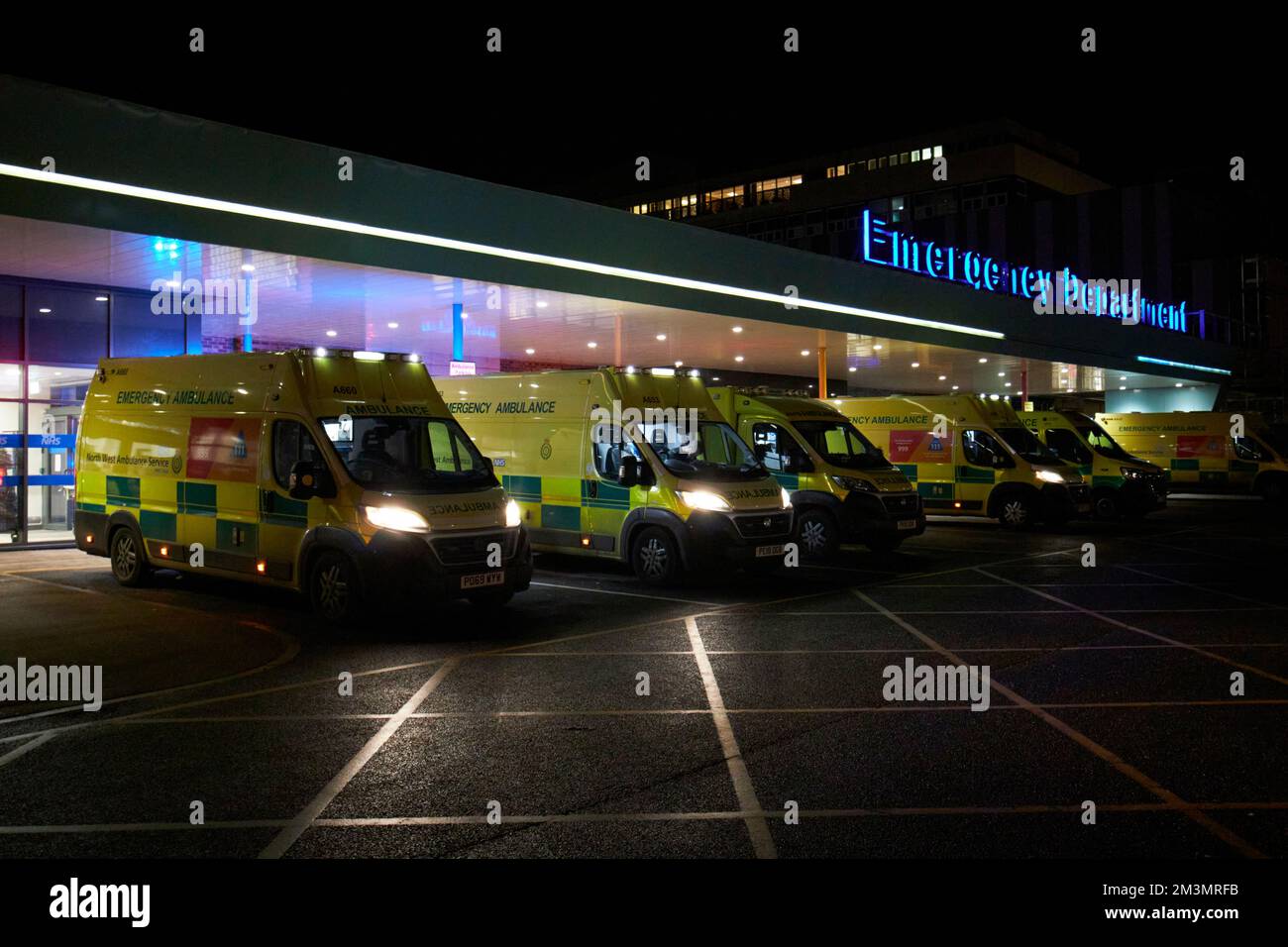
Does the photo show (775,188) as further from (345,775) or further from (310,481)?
(345,775)

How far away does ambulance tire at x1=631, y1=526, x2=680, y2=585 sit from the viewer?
12344mm

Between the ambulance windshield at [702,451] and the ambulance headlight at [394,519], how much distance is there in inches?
146

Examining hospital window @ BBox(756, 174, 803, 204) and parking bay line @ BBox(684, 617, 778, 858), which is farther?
Result: hospital window @ BBox(756, 174, 803, 204)

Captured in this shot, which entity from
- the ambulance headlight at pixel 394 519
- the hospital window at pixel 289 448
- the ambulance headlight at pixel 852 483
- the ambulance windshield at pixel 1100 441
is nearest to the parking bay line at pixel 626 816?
the ambulance headlight at pixel 394 519

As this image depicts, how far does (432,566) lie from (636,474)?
3456 mm

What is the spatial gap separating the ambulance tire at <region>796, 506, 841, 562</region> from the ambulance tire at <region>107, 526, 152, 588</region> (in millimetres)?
8444

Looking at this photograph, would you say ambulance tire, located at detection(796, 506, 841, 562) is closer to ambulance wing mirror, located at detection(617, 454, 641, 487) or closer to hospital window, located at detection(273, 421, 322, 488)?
ambulance wing mirror, located at detection(617, 454, 641, 487)

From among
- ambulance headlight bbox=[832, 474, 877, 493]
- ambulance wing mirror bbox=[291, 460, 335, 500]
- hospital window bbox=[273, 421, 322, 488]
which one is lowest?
ambulance headlight bbox=[832, 474, 877, 493]

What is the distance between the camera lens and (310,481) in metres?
9.62

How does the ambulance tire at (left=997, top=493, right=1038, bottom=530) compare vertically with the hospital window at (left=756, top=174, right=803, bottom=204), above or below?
below
